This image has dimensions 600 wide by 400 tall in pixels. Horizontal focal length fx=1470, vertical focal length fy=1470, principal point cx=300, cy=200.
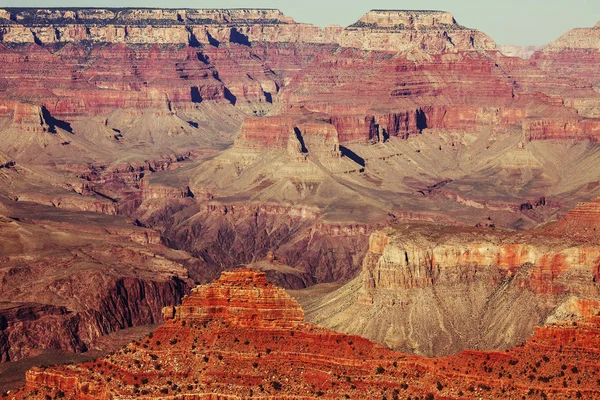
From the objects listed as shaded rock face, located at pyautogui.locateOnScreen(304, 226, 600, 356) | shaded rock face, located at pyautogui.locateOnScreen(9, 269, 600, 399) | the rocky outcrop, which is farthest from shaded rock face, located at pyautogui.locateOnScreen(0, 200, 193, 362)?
shaded rock face, located at pyautogui.locateOnScreen(9, 269, 600, 399)

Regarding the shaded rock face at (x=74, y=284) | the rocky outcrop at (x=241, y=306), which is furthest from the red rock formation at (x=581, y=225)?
the rocky outcrop at (x=241, y=306)

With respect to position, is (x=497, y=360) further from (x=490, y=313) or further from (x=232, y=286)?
(x=490, y=313)

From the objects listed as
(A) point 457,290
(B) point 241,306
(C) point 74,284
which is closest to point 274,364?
(B) point 241,306

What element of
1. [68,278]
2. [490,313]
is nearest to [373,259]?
[490,313]

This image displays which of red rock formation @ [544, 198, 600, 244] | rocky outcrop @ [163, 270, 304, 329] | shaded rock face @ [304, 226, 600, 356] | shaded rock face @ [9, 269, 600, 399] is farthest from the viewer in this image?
red rock formation @ [544, 198, 600, 244]

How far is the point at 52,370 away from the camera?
220 ft

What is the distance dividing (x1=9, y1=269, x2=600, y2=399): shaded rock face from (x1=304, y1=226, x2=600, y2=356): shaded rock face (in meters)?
41.8

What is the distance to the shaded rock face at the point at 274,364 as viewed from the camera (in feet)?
204

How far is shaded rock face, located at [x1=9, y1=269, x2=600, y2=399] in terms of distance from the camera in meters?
62.1

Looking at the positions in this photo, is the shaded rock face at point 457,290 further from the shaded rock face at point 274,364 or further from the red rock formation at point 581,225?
the shaded rock face at point 274,364

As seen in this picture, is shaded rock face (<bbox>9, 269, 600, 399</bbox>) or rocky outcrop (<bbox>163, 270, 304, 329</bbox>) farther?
rocky outcrop (<bbox>163, 270, 304, 329</bbox>)

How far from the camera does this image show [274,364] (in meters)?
63.5

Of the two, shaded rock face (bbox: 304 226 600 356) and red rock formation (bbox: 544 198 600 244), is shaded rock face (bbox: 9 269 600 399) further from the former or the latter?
red rock formation (bbox: 544 198 600 244)

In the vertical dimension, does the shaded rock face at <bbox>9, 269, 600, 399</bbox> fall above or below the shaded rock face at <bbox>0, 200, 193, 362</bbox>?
above
